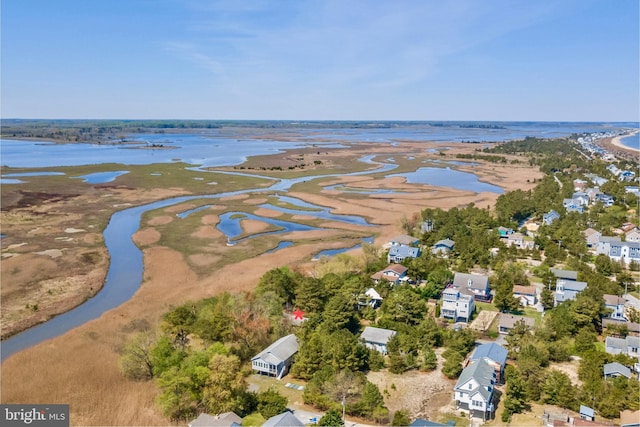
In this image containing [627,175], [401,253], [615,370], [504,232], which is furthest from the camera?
[627,175]

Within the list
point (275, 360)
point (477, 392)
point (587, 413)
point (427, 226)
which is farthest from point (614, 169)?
point (275, 360)

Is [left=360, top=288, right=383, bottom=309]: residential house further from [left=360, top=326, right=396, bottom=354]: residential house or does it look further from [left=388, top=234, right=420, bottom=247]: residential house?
[left=388, top=234, right=420, bottom=247]: residential house

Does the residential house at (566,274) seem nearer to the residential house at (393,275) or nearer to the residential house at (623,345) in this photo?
the residential house at (623,345)

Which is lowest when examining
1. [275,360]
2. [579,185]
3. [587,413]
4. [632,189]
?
[587,413]

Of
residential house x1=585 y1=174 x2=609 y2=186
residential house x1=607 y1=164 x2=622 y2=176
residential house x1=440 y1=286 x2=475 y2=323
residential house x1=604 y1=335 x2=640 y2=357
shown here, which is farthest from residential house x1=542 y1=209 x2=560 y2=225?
residential house x1=607 y1=164 x2=622 y2=176

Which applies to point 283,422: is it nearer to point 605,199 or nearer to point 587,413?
point 587,413

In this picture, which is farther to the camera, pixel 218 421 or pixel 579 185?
pixel 579 185

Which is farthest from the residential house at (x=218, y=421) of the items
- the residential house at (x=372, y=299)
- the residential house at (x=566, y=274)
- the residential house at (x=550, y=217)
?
the residential house at (x=550, y=217)
